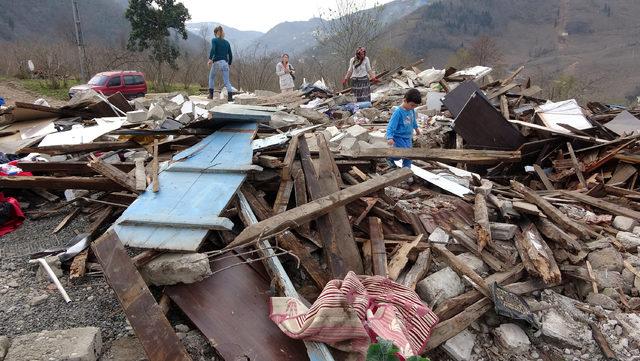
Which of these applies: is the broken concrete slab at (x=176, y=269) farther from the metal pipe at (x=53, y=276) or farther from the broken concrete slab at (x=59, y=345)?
the metal pipe at (x=53, y=276)

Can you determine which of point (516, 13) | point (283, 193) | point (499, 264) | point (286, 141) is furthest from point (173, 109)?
point (516, 13)

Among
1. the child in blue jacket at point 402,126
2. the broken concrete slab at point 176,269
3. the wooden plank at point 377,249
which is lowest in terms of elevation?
the wooden plank at point 377,249

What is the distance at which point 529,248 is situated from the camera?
3654 millimetres

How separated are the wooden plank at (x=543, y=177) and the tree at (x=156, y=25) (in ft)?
84.2

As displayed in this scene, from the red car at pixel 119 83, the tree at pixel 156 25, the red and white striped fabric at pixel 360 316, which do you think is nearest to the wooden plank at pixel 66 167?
the red and white striped fabric at pixel 360 316

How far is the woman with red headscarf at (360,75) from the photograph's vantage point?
9142 mm

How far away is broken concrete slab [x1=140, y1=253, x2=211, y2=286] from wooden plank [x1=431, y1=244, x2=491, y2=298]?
205cm

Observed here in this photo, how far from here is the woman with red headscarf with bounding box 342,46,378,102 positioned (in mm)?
9142

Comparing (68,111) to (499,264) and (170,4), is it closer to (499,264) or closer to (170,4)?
(499,264)

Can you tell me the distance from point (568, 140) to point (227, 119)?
5.57 metres

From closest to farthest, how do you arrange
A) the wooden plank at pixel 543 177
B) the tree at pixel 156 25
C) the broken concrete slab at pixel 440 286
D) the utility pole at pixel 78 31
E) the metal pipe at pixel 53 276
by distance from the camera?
the metal pipe at pixel 53 276
the broken concrete slab at pixel 440 286
the wooden plank at pixel 543 177
the utility pole at pixel 78 31
the tree at pixel 156 25

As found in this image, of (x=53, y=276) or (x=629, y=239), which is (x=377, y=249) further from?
(x=629, y=239)

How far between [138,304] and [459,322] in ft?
7.58

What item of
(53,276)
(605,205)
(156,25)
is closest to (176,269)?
(53,276)
